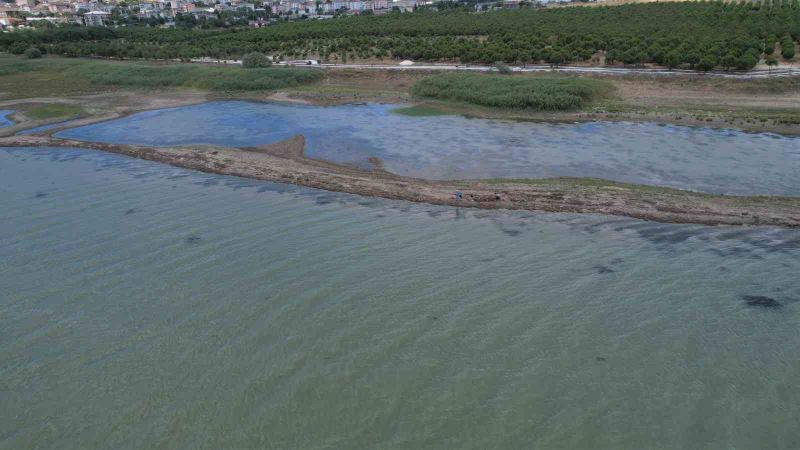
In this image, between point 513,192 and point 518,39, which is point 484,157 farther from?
point 518,39

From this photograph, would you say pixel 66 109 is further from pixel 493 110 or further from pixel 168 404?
pixel 168 404

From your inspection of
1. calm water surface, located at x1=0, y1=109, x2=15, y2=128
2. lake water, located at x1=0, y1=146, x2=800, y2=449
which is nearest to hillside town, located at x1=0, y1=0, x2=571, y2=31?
calm water surface, located at x1=0, y1=109, x2=15, y2=128

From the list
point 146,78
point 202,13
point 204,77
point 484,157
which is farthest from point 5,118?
point 202,13

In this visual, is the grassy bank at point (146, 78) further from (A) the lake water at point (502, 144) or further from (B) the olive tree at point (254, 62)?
(A) the lake water at point (502, 144)

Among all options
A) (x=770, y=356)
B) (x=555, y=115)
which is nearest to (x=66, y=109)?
(x=555, y=115)

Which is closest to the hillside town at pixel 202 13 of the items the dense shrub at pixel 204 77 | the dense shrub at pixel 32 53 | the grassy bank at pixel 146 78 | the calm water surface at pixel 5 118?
the dense shrub at pixel 32 53
